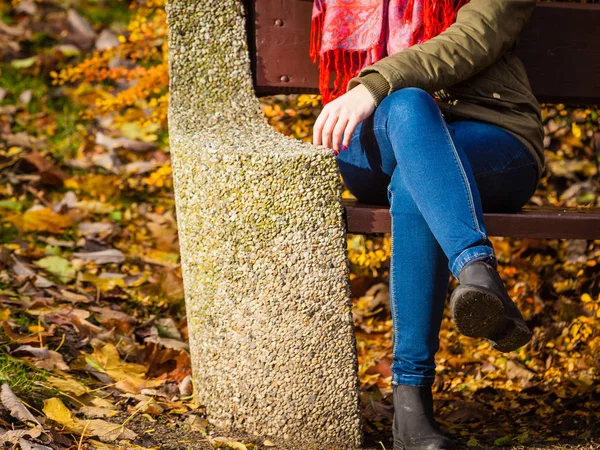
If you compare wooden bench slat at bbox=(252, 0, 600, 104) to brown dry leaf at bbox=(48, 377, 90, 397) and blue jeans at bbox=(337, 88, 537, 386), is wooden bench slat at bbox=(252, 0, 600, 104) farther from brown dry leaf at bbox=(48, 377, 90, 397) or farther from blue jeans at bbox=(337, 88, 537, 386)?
brown dry leaf at bbox=(48, 377, 90, 397)

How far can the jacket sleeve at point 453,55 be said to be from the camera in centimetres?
211

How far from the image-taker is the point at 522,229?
218cm

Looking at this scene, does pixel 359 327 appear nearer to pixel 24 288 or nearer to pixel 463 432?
pixel 463 432

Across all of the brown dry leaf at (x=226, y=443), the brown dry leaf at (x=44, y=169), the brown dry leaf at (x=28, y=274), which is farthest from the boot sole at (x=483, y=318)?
the brown dry leaf at (x=44, y=169)

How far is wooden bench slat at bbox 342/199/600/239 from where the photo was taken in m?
2.17

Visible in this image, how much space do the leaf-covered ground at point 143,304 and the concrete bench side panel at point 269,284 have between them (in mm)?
136

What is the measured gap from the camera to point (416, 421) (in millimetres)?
2117

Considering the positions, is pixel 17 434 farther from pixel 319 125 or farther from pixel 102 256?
pixel 102 256

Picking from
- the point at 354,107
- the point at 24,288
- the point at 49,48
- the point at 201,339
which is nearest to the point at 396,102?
the point at 354,107

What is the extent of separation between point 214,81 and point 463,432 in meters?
1.32

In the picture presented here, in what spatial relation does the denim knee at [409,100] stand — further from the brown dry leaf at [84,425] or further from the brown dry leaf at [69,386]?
the brown dry leaf at [69,386]

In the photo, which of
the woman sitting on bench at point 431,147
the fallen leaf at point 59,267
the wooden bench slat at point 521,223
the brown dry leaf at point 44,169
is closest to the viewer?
the woman sitting on bench at point 431,147

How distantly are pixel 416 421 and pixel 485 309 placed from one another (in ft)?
1.40

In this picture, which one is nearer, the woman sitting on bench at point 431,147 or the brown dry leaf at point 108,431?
the woman sitting on bench at point 431,147
